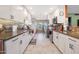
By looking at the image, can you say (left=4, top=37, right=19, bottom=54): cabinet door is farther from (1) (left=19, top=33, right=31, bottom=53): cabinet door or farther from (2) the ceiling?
(2) the ceiling

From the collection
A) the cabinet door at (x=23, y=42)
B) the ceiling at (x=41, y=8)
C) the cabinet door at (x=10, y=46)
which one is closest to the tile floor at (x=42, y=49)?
the cabinet door at (x=23, y=42)

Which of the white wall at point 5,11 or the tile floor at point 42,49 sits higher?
the white wall at point 5,11

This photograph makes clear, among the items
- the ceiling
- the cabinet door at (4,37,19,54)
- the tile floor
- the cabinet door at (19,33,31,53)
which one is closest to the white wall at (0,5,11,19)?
the cabinet door at (19,33,31,53)

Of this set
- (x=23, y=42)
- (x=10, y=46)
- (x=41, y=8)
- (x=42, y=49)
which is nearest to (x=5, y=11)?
(x=23, y=42)

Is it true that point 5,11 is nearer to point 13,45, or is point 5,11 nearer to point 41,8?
point 13,45

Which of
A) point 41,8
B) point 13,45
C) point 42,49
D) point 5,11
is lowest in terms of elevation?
point 42,49

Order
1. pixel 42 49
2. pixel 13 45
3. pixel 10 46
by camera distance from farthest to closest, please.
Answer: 1. pixel 42 49
2. pixel 13 45
3. pixel 10 46

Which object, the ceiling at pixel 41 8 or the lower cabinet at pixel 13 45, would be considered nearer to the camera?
the lower cabinet at pixel 13 45

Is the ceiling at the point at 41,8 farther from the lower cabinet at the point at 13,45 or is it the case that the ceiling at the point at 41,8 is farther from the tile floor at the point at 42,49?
the lower cabinet at the point at 13,45

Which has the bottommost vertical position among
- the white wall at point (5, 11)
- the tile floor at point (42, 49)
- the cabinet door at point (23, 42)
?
the tile floor at point (42, 49)
